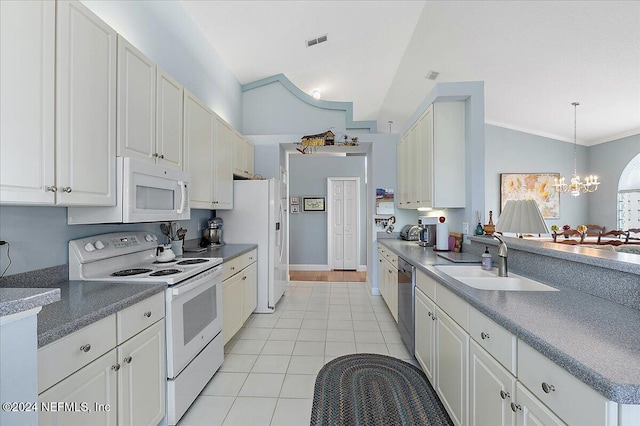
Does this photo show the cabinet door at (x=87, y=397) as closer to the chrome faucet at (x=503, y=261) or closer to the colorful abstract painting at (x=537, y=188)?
the chrome faucet at (x=503, y=261)

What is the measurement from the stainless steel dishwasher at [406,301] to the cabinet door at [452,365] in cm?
62

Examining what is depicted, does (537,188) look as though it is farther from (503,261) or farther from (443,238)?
(503,261)

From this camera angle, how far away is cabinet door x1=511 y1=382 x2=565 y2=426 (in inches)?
37.0

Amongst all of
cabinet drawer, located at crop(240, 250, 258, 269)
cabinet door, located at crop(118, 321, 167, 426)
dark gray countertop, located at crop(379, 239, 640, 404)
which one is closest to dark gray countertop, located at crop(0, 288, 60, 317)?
cabinet door, located at crop(118, 321, 167, 426)

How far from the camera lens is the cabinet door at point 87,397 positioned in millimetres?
1062

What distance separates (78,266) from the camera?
5.85ft

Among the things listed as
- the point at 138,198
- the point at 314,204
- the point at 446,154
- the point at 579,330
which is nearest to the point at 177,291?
the point at 138,198

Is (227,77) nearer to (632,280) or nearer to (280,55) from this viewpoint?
(280,55)

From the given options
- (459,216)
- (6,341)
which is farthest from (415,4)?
(6,341)

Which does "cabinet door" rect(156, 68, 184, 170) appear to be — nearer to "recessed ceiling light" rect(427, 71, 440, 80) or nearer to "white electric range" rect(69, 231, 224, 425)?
"white electric range" rect(69, 231, 224, 425)

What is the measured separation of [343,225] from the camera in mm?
7262

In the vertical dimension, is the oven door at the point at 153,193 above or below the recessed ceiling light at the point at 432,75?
below

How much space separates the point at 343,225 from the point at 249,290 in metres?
4.03

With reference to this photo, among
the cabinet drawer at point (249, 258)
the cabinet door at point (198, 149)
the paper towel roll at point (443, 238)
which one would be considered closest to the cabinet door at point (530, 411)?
the paper towel roll at point (443, 238)
